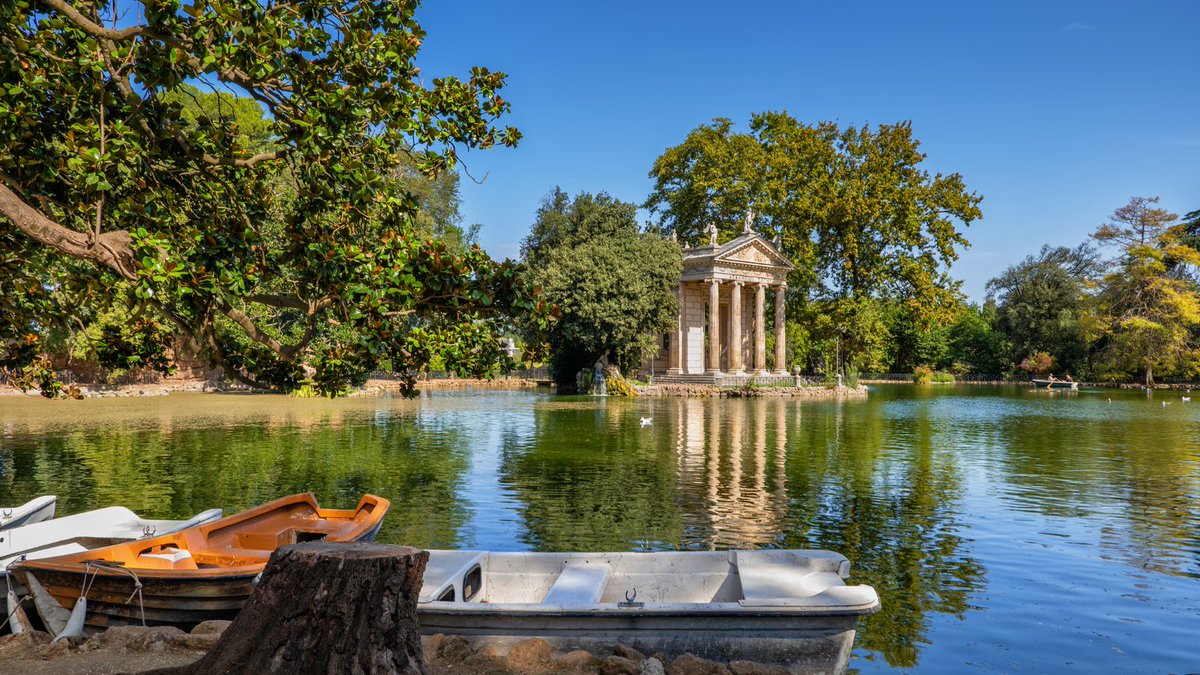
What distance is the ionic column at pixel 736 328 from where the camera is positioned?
57594mm

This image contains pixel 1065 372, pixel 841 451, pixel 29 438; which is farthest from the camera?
pixel 1065 372

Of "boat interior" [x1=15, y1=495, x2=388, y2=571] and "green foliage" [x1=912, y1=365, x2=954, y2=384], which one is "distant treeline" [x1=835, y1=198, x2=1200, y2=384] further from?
"boat interior" [x1=15, y1=495, x2=388, y2=571]

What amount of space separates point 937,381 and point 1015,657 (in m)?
82.2

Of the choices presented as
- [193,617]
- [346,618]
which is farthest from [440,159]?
[346,618]

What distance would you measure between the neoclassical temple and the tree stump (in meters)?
49.0

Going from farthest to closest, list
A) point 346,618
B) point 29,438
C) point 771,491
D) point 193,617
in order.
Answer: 1. point 29,438
2. point 771,491
3. point 193,617
4. point 346,618

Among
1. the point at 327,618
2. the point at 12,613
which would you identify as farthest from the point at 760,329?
the point at 327,618

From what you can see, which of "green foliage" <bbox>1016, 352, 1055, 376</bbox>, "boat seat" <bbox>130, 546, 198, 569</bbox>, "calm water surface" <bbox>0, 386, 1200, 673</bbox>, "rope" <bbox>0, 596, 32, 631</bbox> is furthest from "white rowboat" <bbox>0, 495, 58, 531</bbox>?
"green foliage" <bbox>1016, 352, 1055, 376</bbox>

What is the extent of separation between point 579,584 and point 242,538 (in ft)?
13.1

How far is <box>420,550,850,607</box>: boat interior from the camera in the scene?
748cm

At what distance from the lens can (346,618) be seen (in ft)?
17.3

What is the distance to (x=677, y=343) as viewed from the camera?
5816 centimetres

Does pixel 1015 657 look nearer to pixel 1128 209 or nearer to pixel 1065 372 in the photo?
pixel 1128 209

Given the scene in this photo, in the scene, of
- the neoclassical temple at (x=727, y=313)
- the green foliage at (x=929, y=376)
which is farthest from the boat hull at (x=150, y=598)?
the green foliage at (x=929, y=376)
